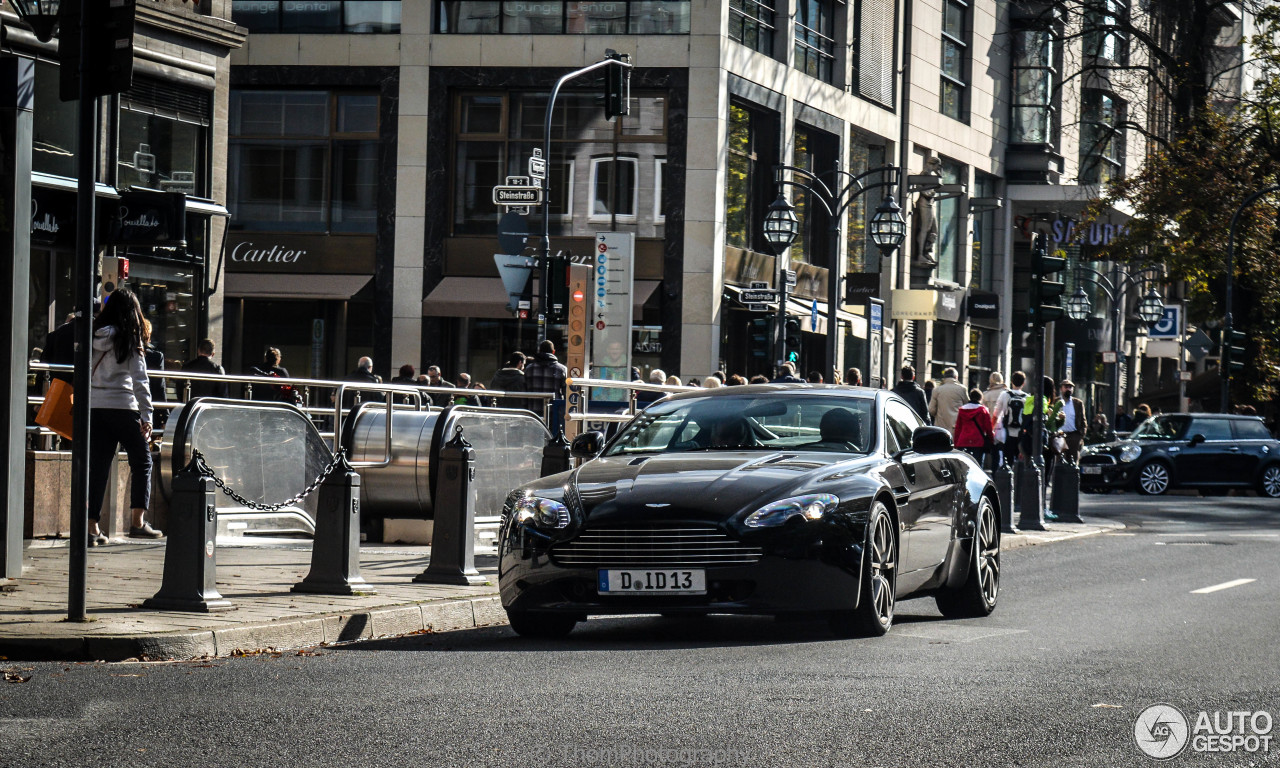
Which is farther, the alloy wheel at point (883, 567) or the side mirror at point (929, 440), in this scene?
the side mirror at point (929, 440)

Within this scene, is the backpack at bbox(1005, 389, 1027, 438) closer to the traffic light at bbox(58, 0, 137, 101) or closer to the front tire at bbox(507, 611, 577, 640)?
the front tire at bbox(507, 611, 577, 640)

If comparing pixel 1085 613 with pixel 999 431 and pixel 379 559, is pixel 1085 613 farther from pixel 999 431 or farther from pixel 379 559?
pixel 999 431

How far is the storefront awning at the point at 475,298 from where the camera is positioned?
36906 millimetres

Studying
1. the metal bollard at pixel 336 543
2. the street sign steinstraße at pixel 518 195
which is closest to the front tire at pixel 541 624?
the metal bollard at pixel 336 543

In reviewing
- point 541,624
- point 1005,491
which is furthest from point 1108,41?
point 541,624

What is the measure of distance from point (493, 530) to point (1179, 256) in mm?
29677

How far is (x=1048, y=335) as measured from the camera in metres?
Result: 57.9

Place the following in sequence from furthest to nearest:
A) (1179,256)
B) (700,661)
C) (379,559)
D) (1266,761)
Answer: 1. (1179,256)
2. (379,559)
3. (700,661)
4. (1266,761)

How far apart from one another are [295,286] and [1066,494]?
18.7 m

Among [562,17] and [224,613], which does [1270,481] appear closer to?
[562,17]

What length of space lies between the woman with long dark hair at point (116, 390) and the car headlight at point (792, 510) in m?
6.11

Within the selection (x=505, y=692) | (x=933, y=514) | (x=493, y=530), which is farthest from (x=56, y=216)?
(x=505, y=692)

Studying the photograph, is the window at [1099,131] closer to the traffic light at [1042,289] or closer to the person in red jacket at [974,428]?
the person in red jacket at [974,428]

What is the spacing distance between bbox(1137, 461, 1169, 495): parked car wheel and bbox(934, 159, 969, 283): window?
654 inches
